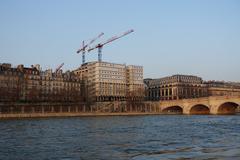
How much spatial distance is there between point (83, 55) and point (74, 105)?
236ft

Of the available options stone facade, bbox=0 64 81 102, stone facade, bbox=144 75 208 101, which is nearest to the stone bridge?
stone facade, bbox=0 64 81 102

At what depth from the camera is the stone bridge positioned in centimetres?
10021

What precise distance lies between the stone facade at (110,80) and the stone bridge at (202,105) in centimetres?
2652

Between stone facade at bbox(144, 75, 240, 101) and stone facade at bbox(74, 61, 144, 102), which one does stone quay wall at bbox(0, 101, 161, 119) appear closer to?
stone facade at bbox(74, 61, 144, 102)

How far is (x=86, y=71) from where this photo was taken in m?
183

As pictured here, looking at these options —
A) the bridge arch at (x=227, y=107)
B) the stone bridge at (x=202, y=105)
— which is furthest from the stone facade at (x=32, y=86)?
the bridge arch at (x=227, y=107)

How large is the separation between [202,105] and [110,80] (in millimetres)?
66853

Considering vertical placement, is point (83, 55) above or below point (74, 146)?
above

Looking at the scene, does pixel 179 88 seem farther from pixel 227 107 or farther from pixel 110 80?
pixel 227 107

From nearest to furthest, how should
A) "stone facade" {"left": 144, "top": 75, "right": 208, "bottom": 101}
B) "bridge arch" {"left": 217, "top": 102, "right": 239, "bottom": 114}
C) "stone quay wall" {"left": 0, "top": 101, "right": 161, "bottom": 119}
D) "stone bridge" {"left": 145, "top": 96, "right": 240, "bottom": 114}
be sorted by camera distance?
1. "stone quay wall" {"left": 0, "top": 101, "right": 161, "bottom": 119}
2. "stone bridge" {"left": 145, "top": 96, "right": 240, "bottom": 114}
3. "bridge arch" {"left": 217, "top": 102, "right": 239, "bottom": 114}
4. "stone facade" {"left": 144, "top": 75, "right": 208, "bottom": 101}

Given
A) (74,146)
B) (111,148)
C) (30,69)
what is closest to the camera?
(111,148)

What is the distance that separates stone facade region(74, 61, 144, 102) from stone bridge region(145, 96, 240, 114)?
26520 millimetres

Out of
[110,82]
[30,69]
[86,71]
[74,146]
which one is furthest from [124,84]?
[74,146]

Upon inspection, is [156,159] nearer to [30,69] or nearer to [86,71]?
[30,69]
